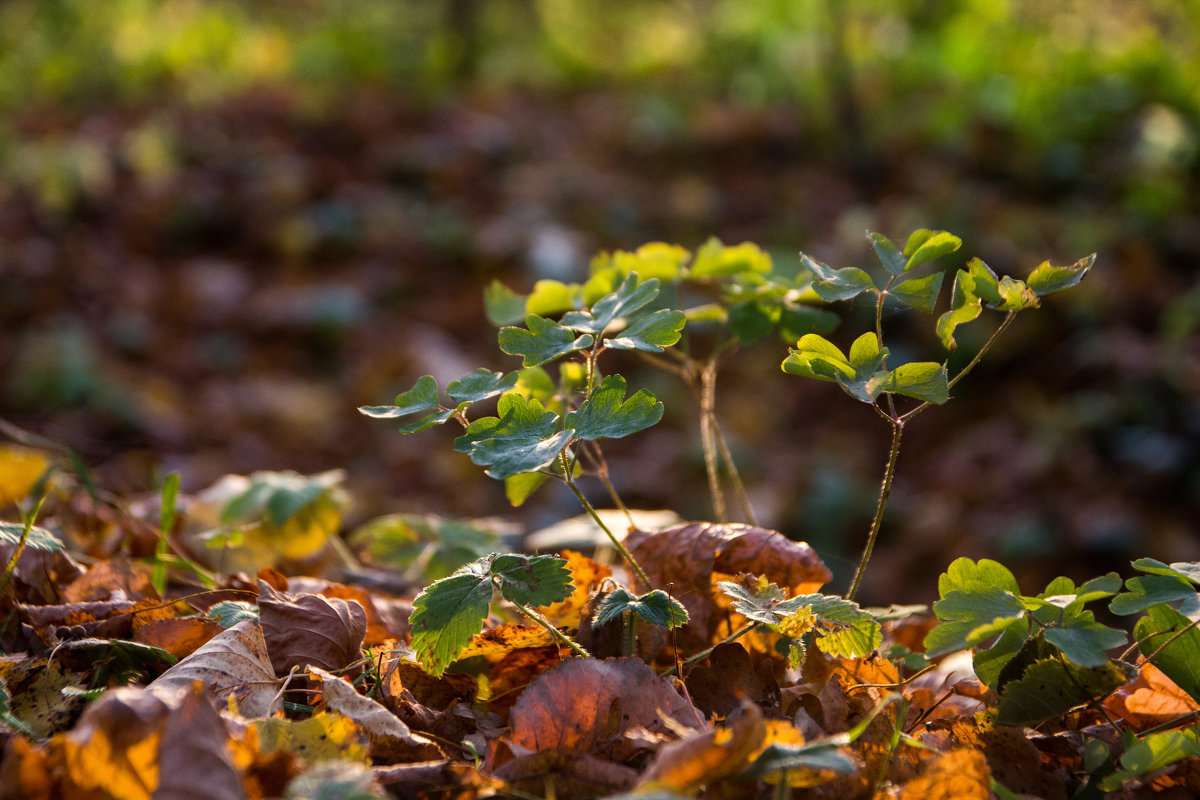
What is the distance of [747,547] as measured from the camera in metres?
0.93

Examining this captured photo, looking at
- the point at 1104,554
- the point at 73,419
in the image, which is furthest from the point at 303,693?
the point at 73,419

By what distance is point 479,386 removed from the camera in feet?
2.68

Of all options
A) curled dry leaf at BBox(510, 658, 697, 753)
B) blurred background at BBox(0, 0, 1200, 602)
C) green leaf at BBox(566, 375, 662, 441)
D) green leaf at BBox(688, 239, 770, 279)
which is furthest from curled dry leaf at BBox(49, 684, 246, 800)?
blurred background at BBox(0, 0, 1200, 602)

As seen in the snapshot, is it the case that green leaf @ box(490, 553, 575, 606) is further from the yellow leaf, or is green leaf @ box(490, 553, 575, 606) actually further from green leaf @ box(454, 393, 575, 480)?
the yellow leaf

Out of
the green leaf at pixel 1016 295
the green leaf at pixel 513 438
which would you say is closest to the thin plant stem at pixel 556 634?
the green leaf at pixel 513 438

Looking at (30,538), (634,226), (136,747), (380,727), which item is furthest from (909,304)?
(634,226)

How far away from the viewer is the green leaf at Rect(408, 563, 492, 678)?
0.74 m

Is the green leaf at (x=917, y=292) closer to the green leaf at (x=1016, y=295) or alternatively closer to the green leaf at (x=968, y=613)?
the green leaf at (x=1016, y=295)

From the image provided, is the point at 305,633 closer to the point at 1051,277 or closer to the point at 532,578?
the point at 532,578

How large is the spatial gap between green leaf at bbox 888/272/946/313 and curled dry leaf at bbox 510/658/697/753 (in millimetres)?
379

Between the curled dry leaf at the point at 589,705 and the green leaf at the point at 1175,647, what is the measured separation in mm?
390

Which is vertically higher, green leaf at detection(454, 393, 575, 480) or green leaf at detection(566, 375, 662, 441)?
green leaf at detection(566, 375, 662, 441)

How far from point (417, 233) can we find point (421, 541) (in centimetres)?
387

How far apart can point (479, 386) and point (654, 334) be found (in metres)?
0.16
